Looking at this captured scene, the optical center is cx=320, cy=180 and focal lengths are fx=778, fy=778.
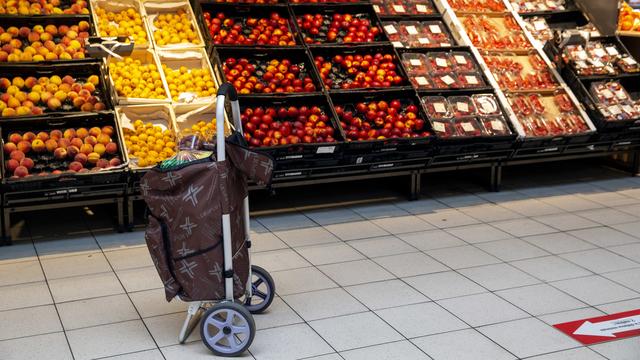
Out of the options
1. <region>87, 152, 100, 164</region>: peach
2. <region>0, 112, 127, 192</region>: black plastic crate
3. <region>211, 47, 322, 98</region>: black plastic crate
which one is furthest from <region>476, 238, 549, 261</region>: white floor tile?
<region>87, 152, 100, 164</region>: peach

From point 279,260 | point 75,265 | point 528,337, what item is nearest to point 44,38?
point 75,265

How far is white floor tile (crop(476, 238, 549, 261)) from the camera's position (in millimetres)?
5444

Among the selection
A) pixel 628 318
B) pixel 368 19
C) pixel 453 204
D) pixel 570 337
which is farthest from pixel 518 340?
pixel 368 19

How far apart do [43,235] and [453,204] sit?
10.9 ft

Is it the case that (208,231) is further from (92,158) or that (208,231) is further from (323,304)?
(92,158)

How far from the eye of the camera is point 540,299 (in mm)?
4688

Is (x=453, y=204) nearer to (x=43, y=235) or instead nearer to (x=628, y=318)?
(x=628, y=318)

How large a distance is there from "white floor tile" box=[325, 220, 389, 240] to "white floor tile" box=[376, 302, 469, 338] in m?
1.30

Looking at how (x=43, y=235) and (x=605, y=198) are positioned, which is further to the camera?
(x=605, y=198)

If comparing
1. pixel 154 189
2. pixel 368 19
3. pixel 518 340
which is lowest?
pixel 518 340

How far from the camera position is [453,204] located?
6672 millimetres

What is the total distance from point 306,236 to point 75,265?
1646 mm

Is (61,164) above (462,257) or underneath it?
above

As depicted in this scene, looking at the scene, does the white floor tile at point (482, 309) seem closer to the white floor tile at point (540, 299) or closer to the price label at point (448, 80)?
the white floor tile at point (540, 299)
